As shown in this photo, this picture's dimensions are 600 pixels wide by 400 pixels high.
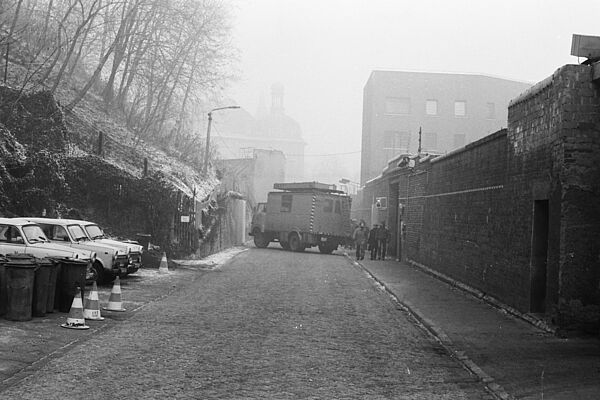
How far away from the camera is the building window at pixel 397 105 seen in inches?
2862

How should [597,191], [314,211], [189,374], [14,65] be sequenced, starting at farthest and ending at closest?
[314,211] → [14,65] → [597,191] → [189,374]

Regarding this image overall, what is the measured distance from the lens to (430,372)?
909 centimetres

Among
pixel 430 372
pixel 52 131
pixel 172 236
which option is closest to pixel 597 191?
pixel 430 372

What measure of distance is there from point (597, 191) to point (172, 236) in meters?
16.7

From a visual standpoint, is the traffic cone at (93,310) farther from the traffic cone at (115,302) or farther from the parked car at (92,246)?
the parked car at (92,246)

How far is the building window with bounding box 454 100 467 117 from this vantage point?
7344 cm

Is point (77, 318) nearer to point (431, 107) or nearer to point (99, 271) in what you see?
point (99, 271)

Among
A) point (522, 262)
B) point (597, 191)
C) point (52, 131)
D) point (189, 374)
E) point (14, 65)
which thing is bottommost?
point (189, 374)

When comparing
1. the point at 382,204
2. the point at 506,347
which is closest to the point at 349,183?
the point at 382,204

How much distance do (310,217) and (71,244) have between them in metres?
21.0

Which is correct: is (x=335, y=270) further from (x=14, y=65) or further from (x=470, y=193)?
(x=14, y=65)

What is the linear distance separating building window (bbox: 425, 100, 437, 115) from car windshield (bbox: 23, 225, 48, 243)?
60380 millimetres

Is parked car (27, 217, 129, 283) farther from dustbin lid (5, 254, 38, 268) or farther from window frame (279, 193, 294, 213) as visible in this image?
window frame (279, 193, 294, 213)

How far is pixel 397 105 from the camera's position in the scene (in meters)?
72.8
